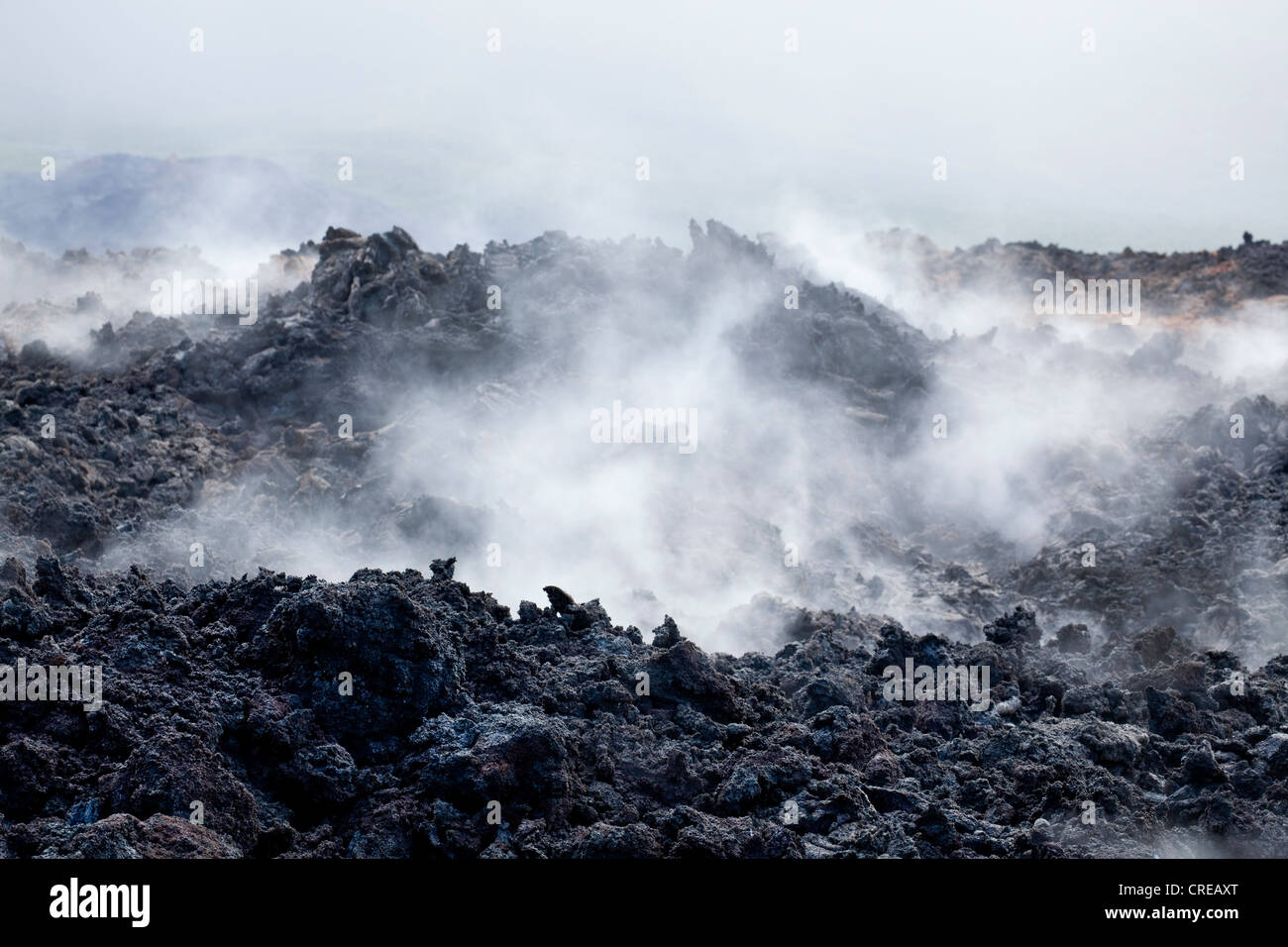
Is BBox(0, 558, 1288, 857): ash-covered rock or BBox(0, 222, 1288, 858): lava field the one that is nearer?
BBox(0, 558, 1288, 857): ash-covered rock

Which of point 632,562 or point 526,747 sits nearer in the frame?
point 526,747

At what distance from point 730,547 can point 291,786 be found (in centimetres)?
1670

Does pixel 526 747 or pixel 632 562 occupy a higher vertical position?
pixel 632 562

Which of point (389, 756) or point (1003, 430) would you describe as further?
point (1003, 430)

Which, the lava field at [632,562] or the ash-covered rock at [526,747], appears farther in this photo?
the lava field at [632,562]

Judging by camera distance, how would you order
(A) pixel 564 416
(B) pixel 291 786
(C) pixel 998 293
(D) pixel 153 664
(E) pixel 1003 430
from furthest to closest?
1. (C) pixel 998 293
2. (E) pixel 1003 430
3. (A) pixel 564 416
4. (D) pixel 153 664
5. (B) pixel 291 786

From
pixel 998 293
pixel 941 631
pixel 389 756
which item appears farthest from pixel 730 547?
pixel 998 293

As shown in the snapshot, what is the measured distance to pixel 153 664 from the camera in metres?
13.6

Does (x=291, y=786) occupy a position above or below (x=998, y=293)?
below

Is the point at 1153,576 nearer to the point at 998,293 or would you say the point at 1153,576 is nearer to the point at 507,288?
the point at 507,288
